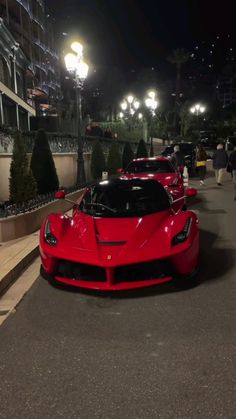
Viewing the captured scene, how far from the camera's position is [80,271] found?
5230mm

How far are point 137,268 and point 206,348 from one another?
1392mm

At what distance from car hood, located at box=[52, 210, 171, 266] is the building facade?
927 inches

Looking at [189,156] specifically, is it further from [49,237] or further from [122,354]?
[122,354]

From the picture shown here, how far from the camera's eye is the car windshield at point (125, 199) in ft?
20.5

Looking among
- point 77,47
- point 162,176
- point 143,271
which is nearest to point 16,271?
point 143,271

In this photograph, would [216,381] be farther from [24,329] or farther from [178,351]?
[24,329]

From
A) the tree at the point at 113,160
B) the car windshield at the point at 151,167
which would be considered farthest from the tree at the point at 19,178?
the tree at the point at 113,160

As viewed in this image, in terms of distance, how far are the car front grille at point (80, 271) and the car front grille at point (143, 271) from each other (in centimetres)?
20

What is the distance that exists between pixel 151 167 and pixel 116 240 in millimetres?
7868

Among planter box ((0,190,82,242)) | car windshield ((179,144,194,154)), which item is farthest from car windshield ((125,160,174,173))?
car windshield ((179,144,194,154))

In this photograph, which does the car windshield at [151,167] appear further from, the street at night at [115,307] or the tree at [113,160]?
the tree at [113,160]

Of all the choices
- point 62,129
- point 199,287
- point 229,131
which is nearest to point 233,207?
point 199,287

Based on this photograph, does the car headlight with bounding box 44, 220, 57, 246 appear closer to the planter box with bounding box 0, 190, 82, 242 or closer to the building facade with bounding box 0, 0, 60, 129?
the planter box with bounding box 0, 190, 82, 242

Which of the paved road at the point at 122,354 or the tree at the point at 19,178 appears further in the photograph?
the tree at the point at 19,178
